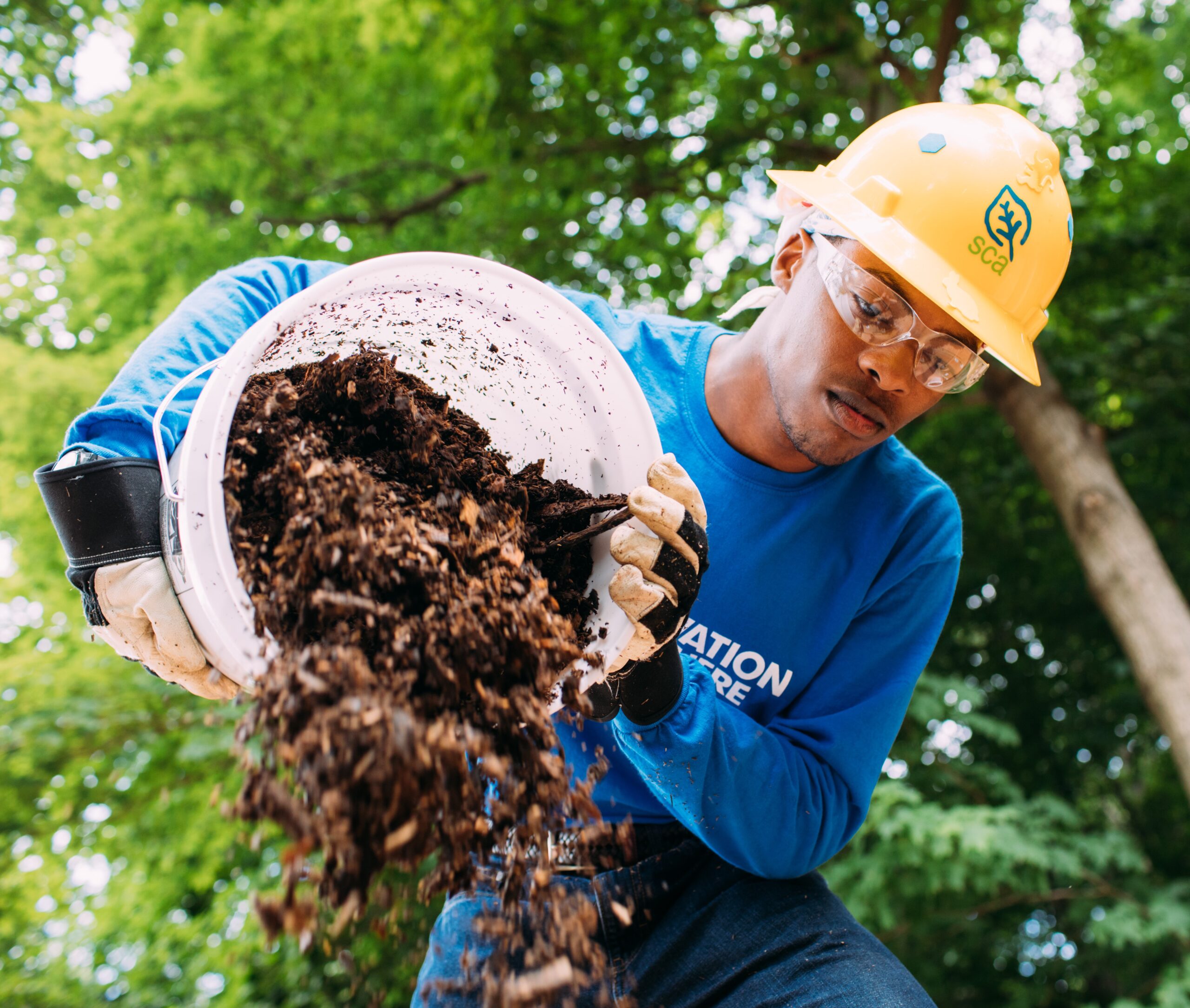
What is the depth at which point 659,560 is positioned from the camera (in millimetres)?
1228

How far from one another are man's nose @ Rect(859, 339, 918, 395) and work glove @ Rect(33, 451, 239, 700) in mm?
1214

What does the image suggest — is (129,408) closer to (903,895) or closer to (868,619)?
(868,619)

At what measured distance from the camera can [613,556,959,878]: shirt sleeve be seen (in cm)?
149

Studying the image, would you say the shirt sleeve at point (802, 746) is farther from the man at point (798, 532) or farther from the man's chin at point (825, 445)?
the man's chin at point (825, 445)

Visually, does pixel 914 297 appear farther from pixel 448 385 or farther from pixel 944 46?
pixel 944 46

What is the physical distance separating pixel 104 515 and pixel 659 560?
759mm

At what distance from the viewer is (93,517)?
45.6 inches

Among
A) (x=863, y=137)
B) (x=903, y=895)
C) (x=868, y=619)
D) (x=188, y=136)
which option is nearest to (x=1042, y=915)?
(x=903, y=895)

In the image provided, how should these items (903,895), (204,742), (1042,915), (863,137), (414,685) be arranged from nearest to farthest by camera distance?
(414,685) → (863,137) → (204,742) → (903,895) → (1042,915)

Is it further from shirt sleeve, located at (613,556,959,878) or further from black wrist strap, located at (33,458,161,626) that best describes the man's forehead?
black wrist strap, located at (33,458,161,626)

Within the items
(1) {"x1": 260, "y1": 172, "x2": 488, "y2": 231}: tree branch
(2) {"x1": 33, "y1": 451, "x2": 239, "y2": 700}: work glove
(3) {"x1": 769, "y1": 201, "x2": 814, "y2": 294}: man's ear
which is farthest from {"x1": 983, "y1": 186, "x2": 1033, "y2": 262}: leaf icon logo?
(1) {"x1": 260, "y1": 172, "x2": 488, "y2": 231}: tree branch

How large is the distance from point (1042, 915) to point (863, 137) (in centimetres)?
577

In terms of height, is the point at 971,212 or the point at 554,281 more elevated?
the point at 971,212

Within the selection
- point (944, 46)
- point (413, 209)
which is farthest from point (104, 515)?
point (413, 209)
